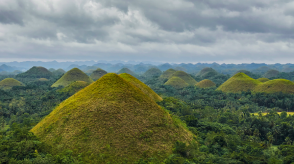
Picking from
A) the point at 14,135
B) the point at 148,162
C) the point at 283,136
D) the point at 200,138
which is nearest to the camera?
the point at 148,162

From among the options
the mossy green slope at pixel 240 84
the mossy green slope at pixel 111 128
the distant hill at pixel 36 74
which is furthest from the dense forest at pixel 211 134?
the distant hill at pixel 36 74

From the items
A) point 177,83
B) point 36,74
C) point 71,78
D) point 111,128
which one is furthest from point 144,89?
point 36,74

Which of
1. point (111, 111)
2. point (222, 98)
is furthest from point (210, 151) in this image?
point (222, 98)

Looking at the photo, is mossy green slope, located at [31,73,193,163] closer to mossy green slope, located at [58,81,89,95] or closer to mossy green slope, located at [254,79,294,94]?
mossy green slope, located at [58,81,89,95]

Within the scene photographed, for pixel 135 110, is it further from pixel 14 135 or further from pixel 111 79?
pixel 14 135

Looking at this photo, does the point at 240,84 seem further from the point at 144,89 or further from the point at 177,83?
the point at 144,89

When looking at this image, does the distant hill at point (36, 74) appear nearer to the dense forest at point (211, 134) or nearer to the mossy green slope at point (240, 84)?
the dense forest at point (211, 134)

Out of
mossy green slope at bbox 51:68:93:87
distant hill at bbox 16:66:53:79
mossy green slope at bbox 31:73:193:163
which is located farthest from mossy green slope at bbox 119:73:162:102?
distant hill at bbox 16:66:53:79

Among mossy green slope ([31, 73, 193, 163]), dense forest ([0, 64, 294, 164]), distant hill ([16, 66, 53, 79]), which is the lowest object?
dense forest ([0, 64, 294, 164])
